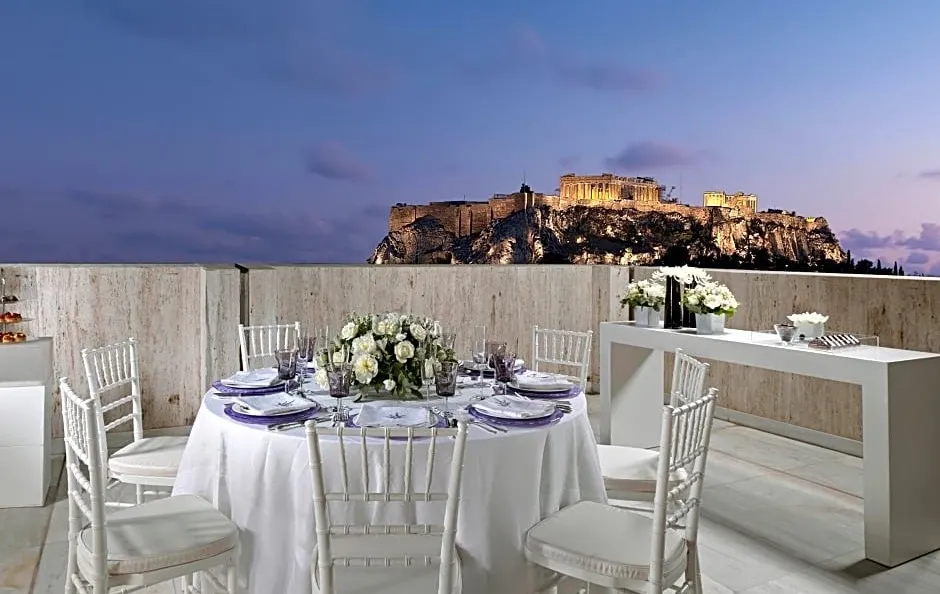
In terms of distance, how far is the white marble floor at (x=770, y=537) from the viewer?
240 cm

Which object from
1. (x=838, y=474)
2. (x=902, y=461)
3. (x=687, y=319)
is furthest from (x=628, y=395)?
(x=902, y=461)

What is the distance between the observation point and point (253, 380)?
7.98 feet

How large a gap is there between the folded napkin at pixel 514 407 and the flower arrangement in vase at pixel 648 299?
1.83 metres

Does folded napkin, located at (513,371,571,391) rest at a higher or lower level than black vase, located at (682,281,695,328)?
lower

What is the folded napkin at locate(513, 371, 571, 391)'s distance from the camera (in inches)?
90.7

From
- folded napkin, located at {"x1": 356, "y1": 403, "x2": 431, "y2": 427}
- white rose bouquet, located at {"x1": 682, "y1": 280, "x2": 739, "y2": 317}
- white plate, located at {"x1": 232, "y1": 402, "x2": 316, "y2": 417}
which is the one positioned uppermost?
white rose bouquet, located at {"x1": 682, "y1": 280, "x2": 739, "y2": 317}

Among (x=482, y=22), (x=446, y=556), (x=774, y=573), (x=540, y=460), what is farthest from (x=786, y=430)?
(x=482, y=22)

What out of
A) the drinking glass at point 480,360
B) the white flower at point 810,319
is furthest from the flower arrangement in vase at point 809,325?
the drinking glass at point 480,360

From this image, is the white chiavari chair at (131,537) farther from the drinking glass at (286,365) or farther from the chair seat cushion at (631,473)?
the chair seat cushion at (631,473)

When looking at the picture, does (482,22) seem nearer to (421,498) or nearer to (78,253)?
(78,253)

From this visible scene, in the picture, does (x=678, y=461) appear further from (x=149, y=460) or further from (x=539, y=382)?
(x=149, y=460)

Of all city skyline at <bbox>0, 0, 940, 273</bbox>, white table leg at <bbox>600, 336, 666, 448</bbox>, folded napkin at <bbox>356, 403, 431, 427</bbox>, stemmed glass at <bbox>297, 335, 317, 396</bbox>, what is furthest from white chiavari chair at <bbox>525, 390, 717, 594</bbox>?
city skyline at <bbox>0, 0, 940, 273</bbox>

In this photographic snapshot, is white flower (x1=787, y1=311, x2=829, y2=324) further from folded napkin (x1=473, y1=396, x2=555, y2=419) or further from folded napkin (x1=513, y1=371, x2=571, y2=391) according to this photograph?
folded napkin (x1=473, y1=396, x2=555, y2=419)

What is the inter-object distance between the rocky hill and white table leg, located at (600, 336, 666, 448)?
1579 millimetres
